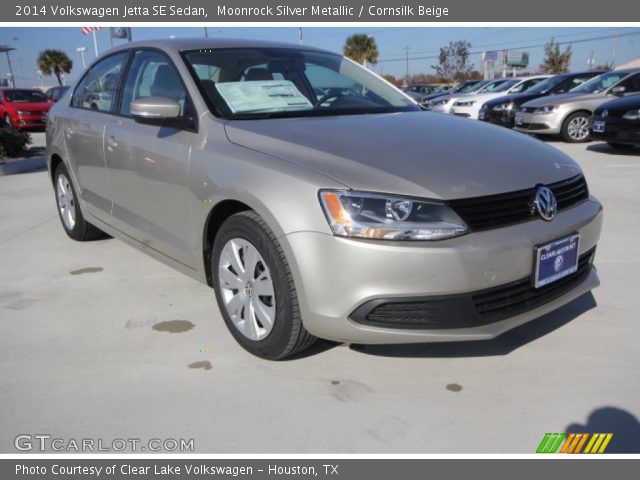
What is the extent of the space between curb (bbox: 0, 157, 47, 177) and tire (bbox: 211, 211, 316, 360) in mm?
7841

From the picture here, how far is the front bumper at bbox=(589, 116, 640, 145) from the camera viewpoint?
8.55m

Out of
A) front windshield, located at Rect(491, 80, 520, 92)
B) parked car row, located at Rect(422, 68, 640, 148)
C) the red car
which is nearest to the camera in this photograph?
parked car row, located at Rect(422, 68, 640, 148)

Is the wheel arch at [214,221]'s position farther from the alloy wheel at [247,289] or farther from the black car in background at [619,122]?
the black car in background at [619,122]

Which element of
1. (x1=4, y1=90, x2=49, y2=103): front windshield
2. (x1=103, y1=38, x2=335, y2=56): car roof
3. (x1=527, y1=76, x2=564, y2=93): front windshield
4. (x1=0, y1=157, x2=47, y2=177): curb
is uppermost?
(x1=4, y1=90, x2=49, y2=103): front windshield

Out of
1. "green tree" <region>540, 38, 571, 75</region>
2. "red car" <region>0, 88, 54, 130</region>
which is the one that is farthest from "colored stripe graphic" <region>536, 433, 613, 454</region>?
"green tree" <region>540, 38, 571, 75</region>

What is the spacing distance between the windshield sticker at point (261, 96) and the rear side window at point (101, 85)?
118 cm

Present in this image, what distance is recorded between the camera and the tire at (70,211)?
182 inches

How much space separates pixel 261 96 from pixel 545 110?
9.44 m

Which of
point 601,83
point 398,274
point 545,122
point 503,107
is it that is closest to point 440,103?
point 503,107

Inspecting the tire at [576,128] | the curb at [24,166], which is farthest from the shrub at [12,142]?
the tire at [576,128]

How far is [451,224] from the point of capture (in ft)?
7.25

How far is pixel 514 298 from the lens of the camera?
2.43 m

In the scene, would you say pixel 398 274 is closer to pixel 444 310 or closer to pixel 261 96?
pixel 444 310

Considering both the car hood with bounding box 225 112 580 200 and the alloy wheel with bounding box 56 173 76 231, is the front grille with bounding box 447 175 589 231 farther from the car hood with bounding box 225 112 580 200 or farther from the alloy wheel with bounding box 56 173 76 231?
the alloy wheel with bounding box 56 173 76 231
